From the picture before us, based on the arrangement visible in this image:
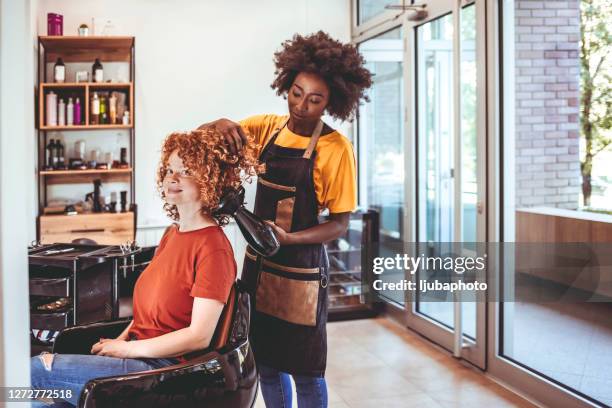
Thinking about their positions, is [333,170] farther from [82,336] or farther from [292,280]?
[82,336]

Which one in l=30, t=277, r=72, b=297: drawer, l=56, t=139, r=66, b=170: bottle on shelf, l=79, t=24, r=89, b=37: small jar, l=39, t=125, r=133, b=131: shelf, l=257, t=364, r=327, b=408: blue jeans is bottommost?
l=257, t=364, r=327, b=408: blue jeans

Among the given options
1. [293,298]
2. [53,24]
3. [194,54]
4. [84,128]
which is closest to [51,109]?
[84,128]

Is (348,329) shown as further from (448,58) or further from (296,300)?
(296,300)

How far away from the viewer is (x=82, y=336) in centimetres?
171

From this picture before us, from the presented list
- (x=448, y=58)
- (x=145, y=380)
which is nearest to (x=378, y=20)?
(x=448, y=58)

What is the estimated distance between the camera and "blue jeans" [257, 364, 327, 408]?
1996mm

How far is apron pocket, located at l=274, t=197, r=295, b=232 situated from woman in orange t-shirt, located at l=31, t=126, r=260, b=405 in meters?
0.26

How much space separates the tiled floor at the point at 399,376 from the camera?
2.89 meters

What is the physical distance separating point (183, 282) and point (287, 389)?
73 centimetres

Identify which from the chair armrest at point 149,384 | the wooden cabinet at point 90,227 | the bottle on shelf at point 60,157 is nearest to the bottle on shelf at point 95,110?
the bottle on shelf at point 60,157

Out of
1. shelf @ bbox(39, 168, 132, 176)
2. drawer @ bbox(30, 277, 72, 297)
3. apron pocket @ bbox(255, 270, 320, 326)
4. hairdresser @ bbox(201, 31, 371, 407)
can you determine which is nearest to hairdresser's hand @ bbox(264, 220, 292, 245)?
hairdresser @ bbox(201, 31, 371, 407)

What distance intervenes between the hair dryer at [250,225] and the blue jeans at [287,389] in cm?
56

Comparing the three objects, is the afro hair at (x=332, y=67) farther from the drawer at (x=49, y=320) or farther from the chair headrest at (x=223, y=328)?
the drawer at (x=49, y=320)

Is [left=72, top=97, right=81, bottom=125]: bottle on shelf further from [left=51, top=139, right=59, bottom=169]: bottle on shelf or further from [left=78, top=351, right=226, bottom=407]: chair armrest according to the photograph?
[left=78, top=351, right=226, bottom=407]: chair armrest
